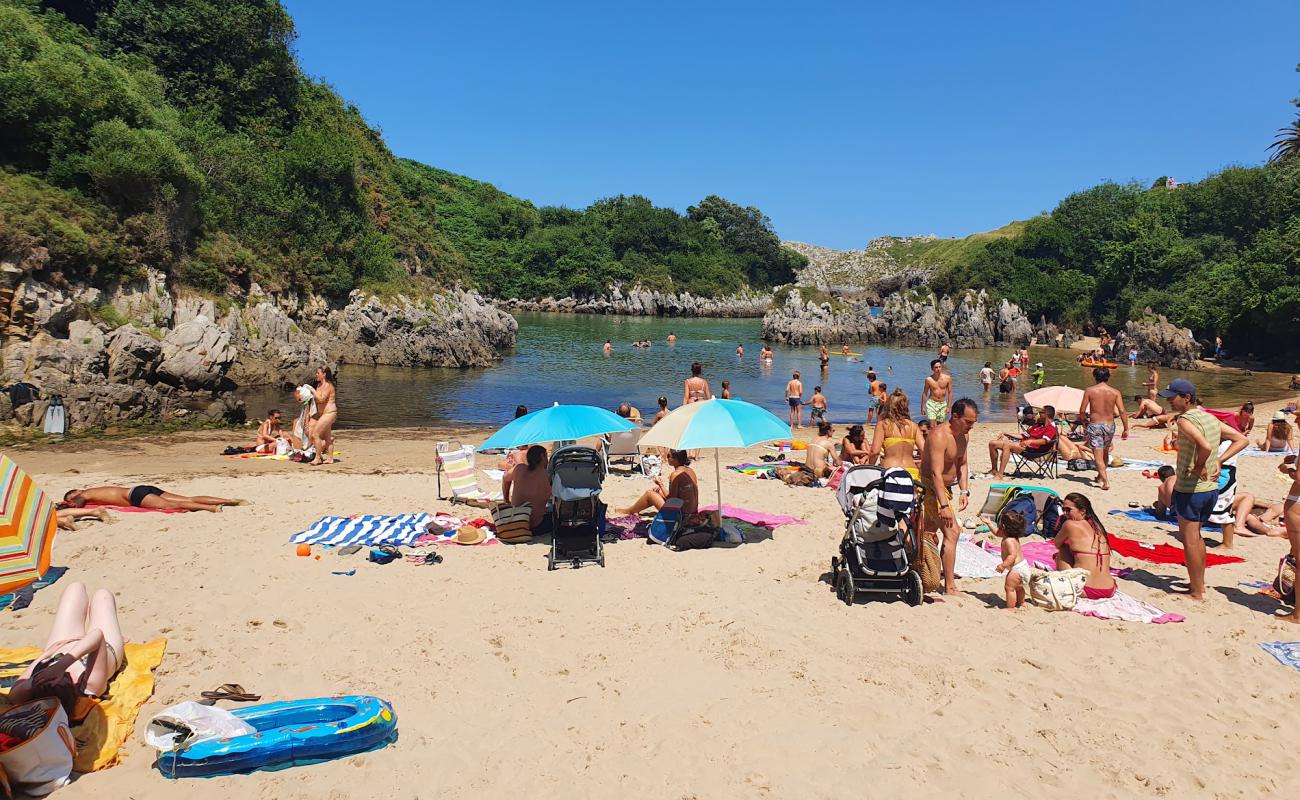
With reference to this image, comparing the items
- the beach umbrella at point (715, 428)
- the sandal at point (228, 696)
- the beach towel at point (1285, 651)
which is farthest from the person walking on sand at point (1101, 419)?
the sandal at point (228, 696)

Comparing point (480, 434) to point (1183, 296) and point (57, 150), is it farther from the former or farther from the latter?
point (1183, 296)

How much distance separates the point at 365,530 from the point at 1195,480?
28.0 feet

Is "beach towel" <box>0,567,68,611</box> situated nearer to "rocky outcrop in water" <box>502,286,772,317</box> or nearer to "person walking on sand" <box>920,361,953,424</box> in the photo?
"person walking on sand" <box>920,361,953,424</box>

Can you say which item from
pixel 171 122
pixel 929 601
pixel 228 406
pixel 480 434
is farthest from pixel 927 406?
pixel 171 122

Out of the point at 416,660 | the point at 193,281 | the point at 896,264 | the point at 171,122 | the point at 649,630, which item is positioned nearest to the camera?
the point at 416,660

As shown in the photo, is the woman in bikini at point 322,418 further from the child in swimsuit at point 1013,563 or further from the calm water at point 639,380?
the child in swimsuit at point 1013,563

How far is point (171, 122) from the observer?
27.3 metres

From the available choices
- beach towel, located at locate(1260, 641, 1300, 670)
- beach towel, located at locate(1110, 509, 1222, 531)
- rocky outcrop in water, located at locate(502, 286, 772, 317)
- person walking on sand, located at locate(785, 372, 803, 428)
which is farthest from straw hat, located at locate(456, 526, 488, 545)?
rocky outcrop in water, located at locate(502, 286, 772, 317)

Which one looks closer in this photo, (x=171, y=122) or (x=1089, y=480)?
(x=1089, y=480)

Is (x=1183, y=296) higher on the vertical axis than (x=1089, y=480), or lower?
higher

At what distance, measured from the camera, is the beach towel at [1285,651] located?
5.38 meters

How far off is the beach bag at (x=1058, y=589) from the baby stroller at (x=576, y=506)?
4.15 meters

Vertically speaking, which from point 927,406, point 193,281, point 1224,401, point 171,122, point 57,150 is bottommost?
point 1224,401

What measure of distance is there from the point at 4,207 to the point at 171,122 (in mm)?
11780
